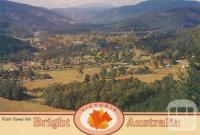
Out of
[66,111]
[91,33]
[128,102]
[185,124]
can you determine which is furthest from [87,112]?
[91,33]

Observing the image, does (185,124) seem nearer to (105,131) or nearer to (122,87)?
Answer: (105,131)

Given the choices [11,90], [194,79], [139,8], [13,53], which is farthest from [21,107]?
[139,8]

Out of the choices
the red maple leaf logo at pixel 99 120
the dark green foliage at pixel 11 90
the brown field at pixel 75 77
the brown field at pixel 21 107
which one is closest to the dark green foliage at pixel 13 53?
the brown field at pixel 75 77

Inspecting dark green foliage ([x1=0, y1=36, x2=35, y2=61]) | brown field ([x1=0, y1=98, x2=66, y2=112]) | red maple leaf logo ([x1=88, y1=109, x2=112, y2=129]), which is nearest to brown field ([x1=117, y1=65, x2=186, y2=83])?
brown field ([x1=0, y1=98, x2=66, y2=112])

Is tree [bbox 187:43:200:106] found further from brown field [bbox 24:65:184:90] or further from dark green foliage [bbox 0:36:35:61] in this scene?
dark green foliage [bbox 0:36:35:61]

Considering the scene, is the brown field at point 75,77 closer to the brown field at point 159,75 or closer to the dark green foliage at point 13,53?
the brown field at point 159,75

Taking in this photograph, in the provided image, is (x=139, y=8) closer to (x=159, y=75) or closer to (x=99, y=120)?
(x=159, y=75)
